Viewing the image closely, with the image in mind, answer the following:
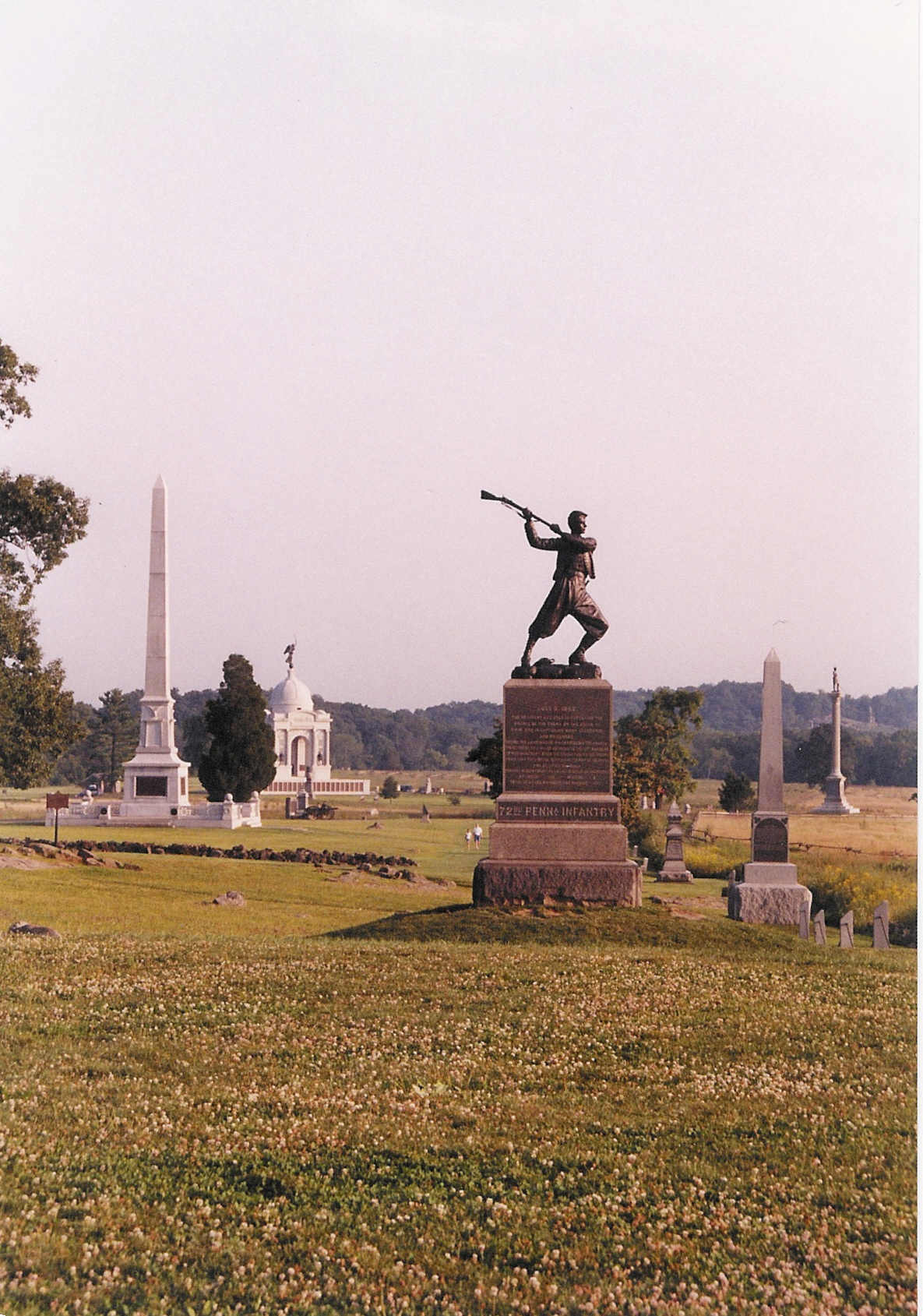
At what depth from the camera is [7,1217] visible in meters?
7.07

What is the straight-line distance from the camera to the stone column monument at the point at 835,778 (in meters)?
25.3

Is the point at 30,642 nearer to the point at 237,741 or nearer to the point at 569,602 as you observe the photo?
the point at 569,602

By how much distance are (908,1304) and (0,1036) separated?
7.72m

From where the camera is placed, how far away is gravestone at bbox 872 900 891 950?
1736 centimetres

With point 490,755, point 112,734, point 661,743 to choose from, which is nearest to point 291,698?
point 112,734

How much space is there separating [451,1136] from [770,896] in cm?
1422

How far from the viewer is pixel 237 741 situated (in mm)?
38656

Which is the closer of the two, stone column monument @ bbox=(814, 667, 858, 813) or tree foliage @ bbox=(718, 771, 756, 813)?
stone column monument @ bbox=(814, 667, 858, 813)

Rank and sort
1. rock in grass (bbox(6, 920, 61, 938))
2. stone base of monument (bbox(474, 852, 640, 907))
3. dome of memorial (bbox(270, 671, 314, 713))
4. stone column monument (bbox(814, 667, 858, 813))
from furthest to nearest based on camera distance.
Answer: dome of memorial (bbox(270, 671, 314, 713)) < stone column monument (bbox(814, 667, 858, 813)) < stone base of monument (bbox(474, 852, 640, 907)) < rock in grass (bbox(6, 920, 61, 938))

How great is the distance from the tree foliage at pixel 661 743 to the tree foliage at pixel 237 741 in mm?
12145

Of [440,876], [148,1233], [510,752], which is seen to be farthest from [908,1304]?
[440,876]

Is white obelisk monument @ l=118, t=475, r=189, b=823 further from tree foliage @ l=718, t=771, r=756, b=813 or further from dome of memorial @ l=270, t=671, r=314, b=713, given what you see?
dome of memorial @ l=270, t=671, r=314, b=713

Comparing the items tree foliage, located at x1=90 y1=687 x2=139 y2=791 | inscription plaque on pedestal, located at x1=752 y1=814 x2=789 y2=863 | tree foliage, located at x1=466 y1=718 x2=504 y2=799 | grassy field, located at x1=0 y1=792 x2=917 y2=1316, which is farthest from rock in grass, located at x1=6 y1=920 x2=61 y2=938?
tree foliage, located at x1=90 y1=687 x2=139 y2=791

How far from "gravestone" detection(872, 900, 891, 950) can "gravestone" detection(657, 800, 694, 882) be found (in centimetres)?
1094
